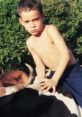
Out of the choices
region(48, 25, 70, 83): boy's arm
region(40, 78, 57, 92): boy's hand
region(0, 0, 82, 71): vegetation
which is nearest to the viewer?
region(40, 78, 57, 92): boy's hand

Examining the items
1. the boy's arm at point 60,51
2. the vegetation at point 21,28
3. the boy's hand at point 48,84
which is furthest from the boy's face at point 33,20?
the vegetation at point 21,28

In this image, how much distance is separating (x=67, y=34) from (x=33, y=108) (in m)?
25.9

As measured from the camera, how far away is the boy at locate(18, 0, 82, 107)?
410cm

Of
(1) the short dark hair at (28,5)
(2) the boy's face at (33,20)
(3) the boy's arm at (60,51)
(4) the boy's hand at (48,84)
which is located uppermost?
(1) the short dark hair at (28,5)

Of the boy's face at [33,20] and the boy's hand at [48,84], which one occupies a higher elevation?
the boy's face at [33,20]

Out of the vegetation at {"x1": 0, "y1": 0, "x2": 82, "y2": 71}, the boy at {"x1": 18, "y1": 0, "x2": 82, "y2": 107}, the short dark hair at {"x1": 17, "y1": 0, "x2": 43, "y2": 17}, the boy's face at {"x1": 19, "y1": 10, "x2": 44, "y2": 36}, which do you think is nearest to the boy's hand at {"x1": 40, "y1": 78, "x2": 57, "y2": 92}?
the boy at {"x1": 18, "y1": 0, "x2": 82, "y2": 107}

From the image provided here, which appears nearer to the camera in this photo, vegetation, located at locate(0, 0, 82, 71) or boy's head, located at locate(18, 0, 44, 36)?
boy's head, located at locate(18, 0, 44, 36)

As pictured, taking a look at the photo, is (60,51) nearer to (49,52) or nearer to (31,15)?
(49,52)

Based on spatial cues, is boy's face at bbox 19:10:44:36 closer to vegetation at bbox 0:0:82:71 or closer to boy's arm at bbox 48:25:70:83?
boy's arm at bbox 48:25:70:83

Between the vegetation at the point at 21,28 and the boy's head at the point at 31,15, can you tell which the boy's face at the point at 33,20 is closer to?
the boy's head at the point at 31,15

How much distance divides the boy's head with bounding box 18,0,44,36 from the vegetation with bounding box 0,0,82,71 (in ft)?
62.0

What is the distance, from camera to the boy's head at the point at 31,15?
4.10 m

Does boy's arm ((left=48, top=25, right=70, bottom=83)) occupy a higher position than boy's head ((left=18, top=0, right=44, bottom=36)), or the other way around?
boy's head ((left=18, top=0, right=44, bottom=36))

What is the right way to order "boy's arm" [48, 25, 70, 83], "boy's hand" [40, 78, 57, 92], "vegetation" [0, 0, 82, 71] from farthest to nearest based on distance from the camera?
"vegetation" [0, 0, 82, 71]
"boy's arm" [48, 25, 70, 83]
"boy's hand" [40, 78, 57, 92]
